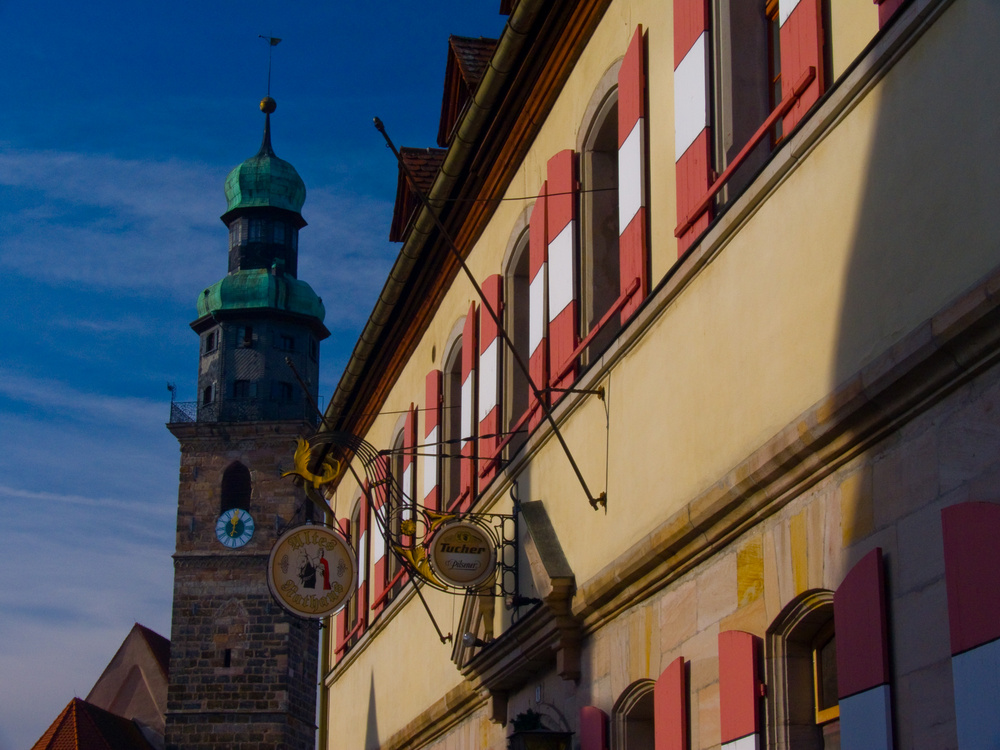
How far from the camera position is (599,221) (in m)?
11.4

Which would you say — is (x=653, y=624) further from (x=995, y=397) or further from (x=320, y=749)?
(x=320, y=749)

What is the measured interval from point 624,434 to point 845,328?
10.1ft

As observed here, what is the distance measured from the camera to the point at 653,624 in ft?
30.6

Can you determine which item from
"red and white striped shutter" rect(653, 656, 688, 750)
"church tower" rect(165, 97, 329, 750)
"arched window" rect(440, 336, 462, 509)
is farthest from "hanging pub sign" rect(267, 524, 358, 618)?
"church tower" rect(165, 97, 329, 750)

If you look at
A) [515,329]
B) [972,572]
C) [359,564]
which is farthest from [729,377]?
[359,564]

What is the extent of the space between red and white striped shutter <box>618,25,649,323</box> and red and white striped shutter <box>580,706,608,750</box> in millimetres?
2226

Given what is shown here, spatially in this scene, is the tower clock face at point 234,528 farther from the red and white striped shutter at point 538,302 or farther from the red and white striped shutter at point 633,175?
the red and white striped shutter at point 633,175

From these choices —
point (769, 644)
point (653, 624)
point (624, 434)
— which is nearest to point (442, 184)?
point (624, 434)

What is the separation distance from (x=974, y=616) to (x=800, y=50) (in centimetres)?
302

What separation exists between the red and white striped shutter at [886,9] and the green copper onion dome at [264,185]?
61268mm

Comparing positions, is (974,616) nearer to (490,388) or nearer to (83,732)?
(490,388)

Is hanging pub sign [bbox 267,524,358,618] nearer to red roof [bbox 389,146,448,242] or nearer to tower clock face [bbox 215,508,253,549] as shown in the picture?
red roof [bbox 389,146,448,242]

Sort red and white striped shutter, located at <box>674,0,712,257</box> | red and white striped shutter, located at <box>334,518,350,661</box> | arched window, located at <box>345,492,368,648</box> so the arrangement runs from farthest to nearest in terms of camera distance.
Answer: red and white striped shutter, located at <box>334,518,350,661</box> → arched window, located at <box>345,492,368,648</box> → red and white striped shutter, located at <box>674,0,712,257</box>

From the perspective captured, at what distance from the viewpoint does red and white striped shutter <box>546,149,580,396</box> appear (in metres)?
11.3
